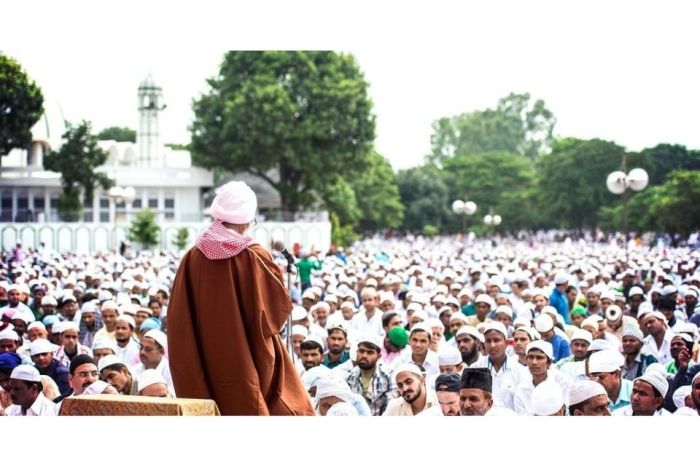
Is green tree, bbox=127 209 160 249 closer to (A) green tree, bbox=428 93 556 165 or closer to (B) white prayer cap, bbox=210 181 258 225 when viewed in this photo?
(B) white prayer cap, bbox=210 181 258 225

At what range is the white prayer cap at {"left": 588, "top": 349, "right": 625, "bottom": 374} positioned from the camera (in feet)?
22.2

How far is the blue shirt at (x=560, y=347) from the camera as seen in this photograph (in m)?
8.80

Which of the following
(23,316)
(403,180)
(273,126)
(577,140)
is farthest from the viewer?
(403,180)

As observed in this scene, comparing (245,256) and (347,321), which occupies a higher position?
(245,256)

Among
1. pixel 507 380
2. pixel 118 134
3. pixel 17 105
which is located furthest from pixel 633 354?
pixel 118 134

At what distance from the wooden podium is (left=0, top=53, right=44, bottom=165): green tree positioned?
33.3m

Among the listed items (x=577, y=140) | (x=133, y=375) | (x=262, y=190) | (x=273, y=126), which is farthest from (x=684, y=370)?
(x=577, y=140)

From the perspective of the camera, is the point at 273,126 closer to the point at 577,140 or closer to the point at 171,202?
the point at 171,202

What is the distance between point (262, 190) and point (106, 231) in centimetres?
890

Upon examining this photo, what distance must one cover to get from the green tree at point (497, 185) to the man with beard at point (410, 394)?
183 ft

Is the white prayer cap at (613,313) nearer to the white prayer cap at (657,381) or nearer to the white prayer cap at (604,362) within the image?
the white prayer cap at (604,362)

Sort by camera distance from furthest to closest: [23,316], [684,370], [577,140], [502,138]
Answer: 1. [502,138]
2. [577,140]
3. [23,316]
4. [684,370]

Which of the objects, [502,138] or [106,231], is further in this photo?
[502,138]

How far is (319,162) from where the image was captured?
42.2 m
